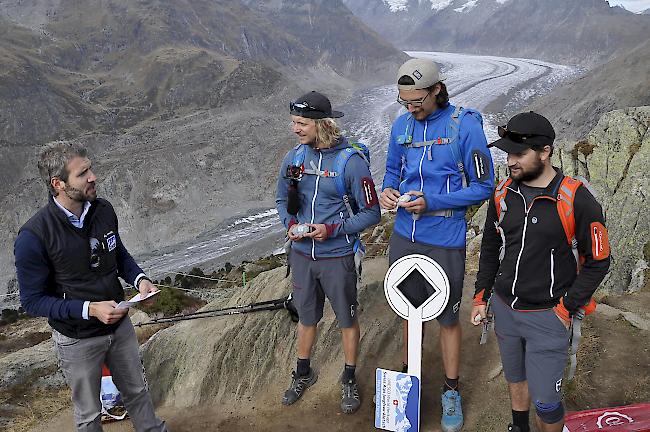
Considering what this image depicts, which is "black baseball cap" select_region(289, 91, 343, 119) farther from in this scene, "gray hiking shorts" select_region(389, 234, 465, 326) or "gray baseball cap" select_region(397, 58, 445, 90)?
"gray hiking shorts" select_region(389, 234, 465, 326)

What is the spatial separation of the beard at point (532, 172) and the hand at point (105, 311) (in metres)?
3.53

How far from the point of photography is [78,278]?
454 cm

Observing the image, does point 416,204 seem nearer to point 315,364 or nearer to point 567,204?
point 567,204

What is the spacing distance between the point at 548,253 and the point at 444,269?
113cm

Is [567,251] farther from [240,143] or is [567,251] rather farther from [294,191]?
[240,143]

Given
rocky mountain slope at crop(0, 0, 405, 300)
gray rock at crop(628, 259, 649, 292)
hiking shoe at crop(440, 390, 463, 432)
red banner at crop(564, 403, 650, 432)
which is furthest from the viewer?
rocky mountain slope at crop(0, 0, 405, 300)

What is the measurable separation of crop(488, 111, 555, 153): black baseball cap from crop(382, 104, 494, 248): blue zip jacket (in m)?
0.60

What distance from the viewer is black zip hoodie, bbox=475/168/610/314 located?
390cm

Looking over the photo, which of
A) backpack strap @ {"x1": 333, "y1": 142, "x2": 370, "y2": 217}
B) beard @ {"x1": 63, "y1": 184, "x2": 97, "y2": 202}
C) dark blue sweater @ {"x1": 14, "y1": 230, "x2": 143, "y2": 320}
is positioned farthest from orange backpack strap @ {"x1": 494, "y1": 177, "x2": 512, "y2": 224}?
dark blue sweater @ {"x1": 14, "y1": 230, "x2": 143, "y2": 320}

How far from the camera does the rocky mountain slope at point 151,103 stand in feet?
175

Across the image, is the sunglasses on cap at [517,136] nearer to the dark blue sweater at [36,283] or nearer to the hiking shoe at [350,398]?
the hiking shoe at [350,398]

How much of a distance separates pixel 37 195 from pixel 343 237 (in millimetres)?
54019

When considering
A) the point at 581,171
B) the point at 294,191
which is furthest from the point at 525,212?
the point at 581,171

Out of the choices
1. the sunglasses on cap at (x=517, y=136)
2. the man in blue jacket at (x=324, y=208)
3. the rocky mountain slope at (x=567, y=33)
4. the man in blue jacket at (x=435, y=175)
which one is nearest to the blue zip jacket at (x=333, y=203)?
the man in blue jacket at (x=324, y=208)
